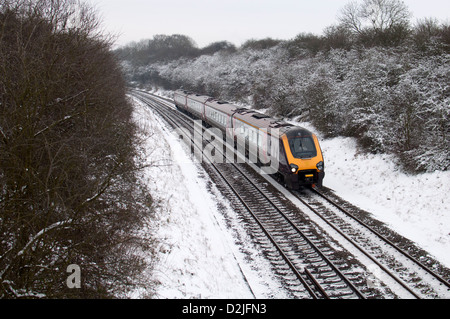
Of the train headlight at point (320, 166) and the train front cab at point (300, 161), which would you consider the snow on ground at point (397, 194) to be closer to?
the train headlight at point (320, 166)

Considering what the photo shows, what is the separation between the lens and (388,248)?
9867mm

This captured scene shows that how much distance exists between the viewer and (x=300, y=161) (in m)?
14.2

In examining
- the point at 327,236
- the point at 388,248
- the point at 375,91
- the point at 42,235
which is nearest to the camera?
the point at 42,235

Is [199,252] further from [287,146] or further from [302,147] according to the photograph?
[302,147]

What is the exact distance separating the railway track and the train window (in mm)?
1775

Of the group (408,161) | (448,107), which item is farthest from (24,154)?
(448,107)

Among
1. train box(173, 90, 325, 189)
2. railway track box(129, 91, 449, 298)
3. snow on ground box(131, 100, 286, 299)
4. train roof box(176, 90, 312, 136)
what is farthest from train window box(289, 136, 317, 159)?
snow on ground box(131, 100, 286, 299)

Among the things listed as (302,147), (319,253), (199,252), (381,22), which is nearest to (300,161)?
(302,147)

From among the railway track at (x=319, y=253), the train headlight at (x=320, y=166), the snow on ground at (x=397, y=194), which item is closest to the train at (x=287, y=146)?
the train headlight at (x=320, y=166)

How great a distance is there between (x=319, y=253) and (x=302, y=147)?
5.93 m

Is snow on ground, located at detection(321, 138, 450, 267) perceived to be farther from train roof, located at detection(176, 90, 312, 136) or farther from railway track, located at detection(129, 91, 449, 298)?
train roof, located at detection(176, 90, 312, 136)

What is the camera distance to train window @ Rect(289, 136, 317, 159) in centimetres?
1444
